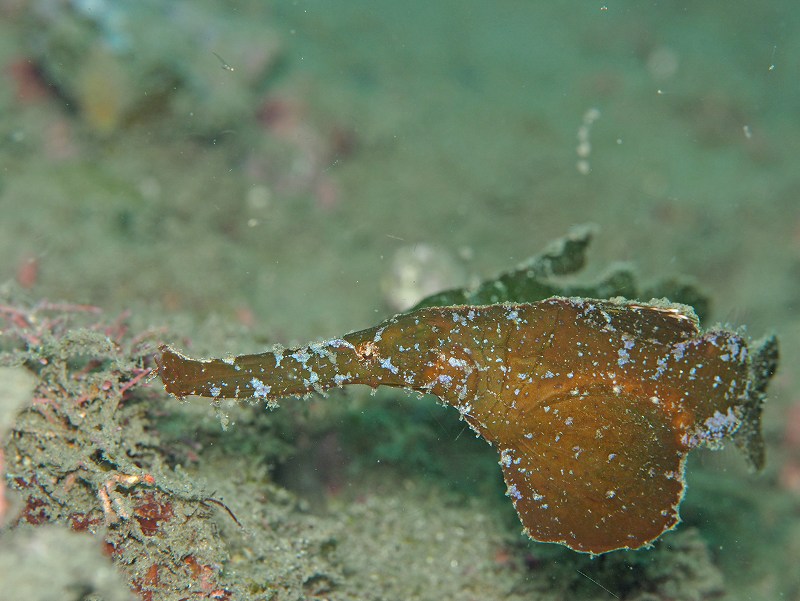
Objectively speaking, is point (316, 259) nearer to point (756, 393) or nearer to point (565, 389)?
point (565, 389)

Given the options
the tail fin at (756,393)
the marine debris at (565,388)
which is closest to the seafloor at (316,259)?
the tail fin at (756,393)

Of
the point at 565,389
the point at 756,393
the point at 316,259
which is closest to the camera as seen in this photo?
the point at 565,389

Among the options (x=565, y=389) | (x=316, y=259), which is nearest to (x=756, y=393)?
(x=565, y=389)

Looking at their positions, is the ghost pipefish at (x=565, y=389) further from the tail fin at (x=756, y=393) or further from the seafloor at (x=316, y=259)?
the seafloor at (x=316, y=259)

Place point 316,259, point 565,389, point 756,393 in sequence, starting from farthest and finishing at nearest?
point 316,259
point 756,393
point 565,389

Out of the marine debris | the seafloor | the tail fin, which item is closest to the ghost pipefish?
the marine debris

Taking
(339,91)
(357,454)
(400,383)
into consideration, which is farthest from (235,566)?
(339,91)

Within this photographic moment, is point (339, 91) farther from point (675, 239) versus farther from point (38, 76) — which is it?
point (675, 239)
